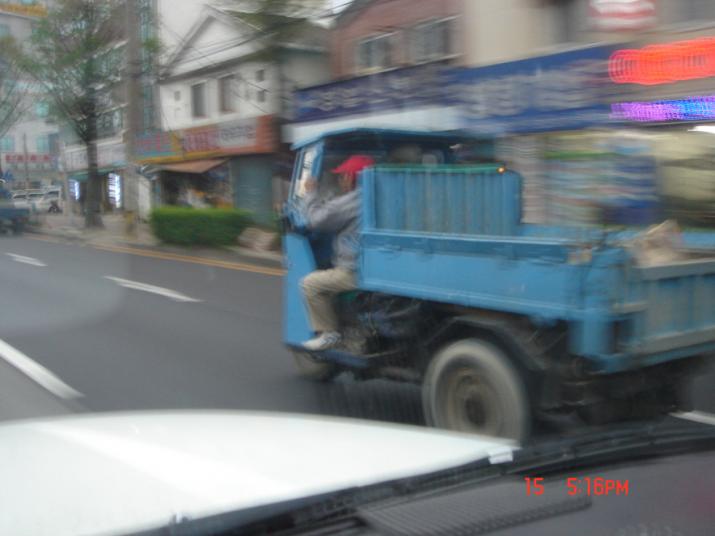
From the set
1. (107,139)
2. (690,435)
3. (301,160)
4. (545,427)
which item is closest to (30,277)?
(301,160)

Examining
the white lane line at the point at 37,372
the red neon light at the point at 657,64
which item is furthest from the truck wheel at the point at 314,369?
the red neon light at the point at 657,64

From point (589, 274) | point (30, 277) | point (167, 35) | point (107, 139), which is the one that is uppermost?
point (167, 35)

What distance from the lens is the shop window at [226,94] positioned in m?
26.1

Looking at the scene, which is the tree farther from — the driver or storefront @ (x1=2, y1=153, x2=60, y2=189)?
storefront @ (x1=2, y1=153, x2=60, y2=189)

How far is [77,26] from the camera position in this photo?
91.8ft

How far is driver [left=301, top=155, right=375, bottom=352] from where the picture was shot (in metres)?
6.00

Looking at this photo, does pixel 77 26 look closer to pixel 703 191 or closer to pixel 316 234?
pixel 316 234

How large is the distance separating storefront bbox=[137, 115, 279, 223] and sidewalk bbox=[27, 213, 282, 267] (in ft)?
7.26

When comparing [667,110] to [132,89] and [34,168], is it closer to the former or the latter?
[132,89]

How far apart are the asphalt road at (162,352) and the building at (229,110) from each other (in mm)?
8070

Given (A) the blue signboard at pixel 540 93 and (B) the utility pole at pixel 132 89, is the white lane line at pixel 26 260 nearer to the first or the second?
(B) the utility pole at pixel 132 89

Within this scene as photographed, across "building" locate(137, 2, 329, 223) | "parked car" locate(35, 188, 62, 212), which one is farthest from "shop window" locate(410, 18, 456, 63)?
"parked car" locate(35, 188, 62, 212)

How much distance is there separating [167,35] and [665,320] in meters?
27.8

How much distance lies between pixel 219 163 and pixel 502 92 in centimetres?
1306
